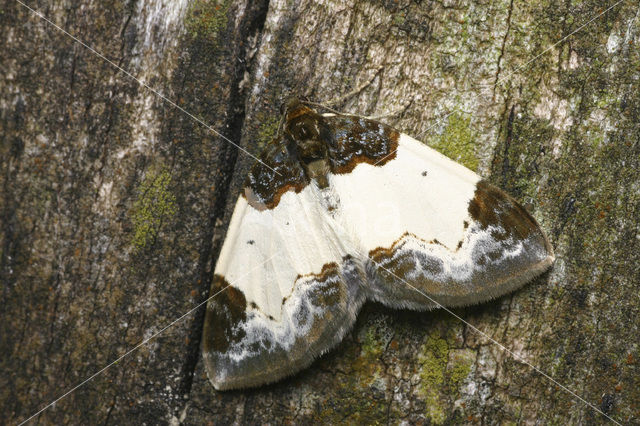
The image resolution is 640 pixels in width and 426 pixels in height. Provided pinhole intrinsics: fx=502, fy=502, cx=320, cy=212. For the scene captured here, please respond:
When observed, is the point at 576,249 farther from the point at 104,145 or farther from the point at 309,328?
the point at 104,145

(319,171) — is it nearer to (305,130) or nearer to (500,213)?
(305,130)

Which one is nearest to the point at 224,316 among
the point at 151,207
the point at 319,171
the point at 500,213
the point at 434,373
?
the point at 151,207

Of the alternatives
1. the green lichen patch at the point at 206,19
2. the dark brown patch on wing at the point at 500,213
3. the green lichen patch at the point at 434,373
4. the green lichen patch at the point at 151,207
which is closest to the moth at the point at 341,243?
the dark brown patch on wing at the point at 500,213

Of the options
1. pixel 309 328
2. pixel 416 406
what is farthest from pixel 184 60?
pixel 416 406

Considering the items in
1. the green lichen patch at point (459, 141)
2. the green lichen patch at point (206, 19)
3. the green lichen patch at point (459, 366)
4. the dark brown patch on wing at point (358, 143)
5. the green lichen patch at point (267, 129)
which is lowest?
the green lichen patch at point (459, 366)

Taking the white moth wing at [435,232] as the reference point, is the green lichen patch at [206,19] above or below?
above

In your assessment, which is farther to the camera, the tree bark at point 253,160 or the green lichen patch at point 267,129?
the green lichen patch at point 267,129

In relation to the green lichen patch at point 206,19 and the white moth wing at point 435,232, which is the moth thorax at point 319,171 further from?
the green lichen patch at point 206,19
